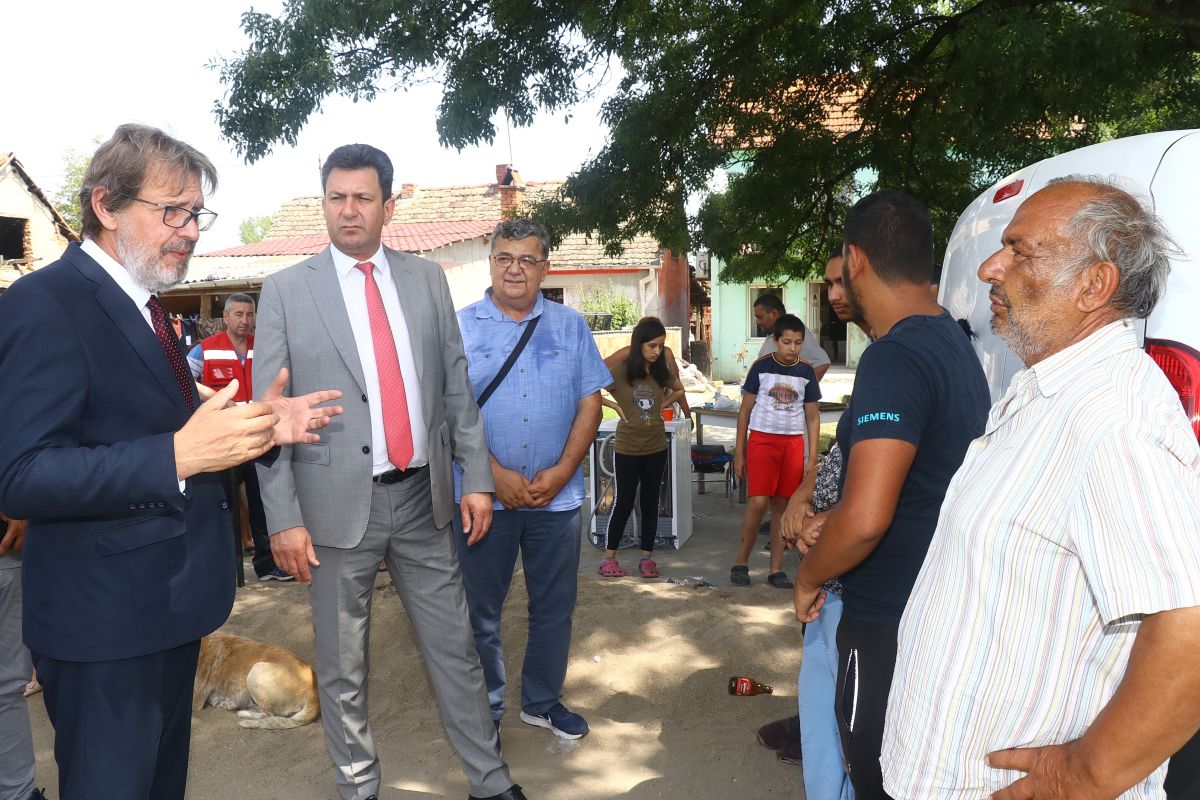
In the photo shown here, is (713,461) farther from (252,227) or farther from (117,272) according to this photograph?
(252,227)

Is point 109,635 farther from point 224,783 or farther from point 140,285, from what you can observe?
point 224,783

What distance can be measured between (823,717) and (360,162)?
254cm

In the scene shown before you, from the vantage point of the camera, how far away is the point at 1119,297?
154 centimetres

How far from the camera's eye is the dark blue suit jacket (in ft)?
6.23

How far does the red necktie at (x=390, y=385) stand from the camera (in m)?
3.28

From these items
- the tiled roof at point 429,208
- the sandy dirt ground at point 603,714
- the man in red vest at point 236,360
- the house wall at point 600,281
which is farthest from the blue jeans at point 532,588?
the tiled roof at point 429,208

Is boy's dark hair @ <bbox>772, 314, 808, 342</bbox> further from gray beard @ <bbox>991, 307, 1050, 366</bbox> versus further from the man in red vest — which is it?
gray beard @ <bbox>991, 307, 1050, 366</bbox>

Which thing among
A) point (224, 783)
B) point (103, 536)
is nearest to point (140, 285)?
point (103, 536)

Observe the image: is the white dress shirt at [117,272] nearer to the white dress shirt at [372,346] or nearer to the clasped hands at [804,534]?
the white dress shirt at [372,346]

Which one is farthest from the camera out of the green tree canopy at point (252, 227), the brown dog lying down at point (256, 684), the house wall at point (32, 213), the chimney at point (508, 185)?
the green tree canopy at point (252, 227)

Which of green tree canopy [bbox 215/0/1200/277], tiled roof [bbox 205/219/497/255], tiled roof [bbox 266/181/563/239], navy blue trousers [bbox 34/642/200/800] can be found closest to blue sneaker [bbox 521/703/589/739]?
navy blue trousers [bbox 34/642/200/800]

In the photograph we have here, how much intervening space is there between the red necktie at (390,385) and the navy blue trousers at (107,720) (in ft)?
3.92

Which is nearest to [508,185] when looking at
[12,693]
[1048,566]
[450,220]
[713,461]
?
[450,220]

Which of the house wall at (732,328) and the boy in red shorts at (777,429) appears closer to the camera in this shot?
the boy in red shorts at (777,429)
